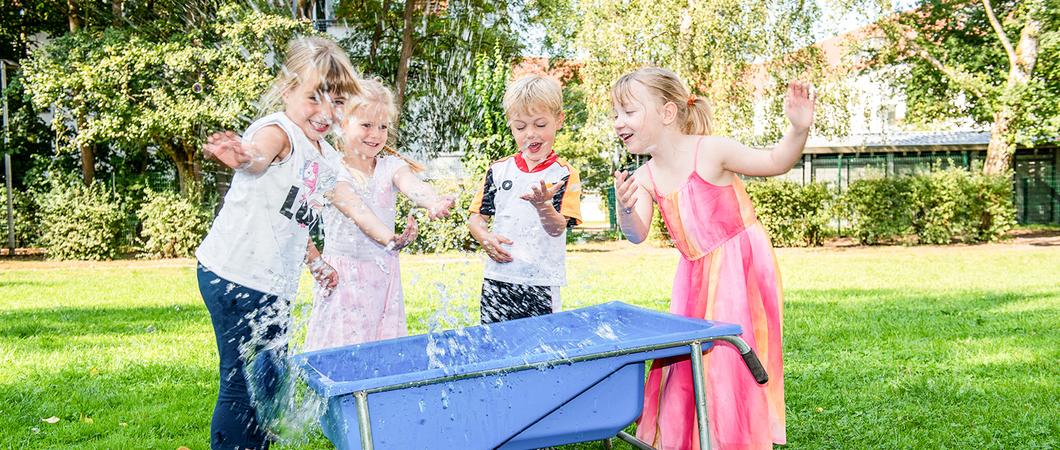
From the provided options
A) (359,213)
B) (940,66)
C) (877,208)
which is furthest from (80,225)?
(940,66)

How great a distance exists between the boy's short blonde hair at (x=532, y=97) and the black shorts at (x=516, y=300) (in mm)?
675

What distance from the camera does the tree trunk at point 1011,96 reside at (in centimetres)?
1536

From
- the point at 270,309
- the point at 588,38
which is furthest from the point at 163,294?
the point at 588,38

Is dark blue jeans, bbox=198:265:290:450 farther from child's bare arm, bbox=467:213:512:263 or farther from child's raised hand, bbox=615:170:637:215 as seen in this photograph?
child's raised hand, bbox=615:170:637:215

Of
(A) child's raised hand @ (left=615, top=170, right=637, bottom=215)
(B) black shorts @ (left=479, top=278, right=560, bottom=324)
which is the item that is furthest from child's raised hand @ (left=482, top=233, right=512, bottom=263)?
(A) child's raised hand @ (left=615, top=170, right=637, bottom=215)

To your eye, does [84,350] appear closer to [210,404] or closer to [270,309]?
[210,404]

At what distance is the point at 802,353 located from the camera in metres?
5.02

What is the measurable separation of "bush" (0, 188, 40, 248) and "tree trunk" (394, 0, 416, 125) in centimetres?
658

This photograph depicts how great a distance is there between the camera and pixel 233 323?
2531 millimetres

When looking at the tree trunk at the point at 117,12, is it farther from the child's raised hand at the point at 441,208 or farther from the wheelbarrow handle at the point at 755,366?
the wheelbarrow handle at the point at 755,366

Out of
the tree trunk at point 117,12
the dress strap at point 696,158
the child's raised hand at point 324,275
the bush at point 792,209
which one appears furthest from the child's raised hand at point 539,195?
the tree trunk at point 117,12

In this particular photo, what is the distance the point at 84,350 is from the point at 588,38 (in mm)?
10877

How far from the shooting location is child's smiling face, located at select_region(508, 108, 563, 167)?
Result: 3.32m

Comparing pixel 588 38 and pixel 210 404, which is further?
pixel 588 38
